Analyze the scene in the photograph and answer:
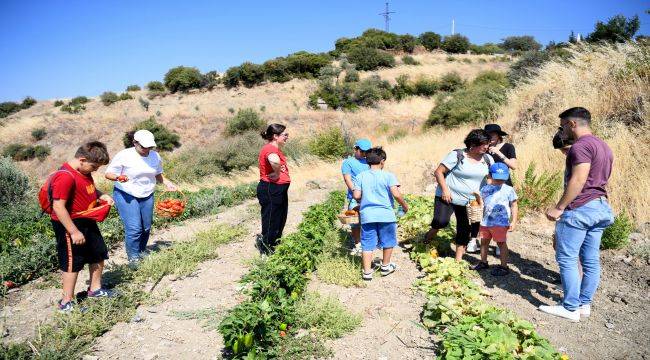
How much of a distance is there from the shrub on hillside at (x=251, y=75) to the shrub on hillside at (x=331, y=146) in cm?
2191

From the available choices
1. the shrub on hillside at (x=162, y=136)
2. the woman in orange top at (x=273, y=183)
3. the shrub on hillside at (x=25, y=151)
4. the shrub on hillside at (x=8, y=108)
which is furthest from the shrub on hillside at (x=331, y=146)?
the shrub on hillside at (x=8, y=108)

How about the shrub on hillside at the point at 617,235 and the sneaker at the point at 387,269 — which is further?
the shrub on hillside at the point at 617,235

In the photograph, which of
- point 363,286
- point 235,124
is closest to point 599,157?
point 363,286

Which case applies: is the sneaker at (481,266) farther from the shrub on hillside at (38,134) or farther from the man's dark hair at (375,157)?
the shrub on hillside at (38,134)

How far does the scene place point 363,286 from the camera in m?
4.60

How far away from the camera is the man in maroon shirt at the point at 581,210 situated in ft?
11.4

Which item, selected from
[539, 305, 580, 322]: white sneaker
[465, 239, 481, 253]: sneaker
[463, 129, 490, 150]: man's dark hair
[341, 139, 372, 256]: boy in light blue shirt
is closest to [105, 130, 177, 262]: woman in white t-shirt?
[341, 139, 372, 256]: boy in light blue shirt

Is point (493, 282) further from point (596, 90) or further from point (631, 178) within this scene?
point (596, 90)

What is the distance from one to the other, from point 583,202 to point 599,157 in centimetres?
44

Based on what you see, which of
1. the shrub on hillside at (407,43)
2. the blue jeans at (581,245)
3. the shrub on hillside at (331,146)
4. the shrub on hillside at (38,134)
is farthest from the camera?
the shrub on hillside at (407,43)

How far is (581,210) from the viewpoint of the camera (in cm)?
358

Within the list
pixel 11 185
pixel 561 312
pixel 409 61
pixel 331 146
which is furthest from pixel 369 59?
pixel 561 312

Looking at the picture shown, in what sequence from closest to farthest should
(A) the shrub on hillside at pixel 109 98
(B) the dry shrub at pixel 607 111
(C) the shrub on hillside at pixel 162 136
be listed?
(B) the dry shrub at pixel 607 111
(C) the shrub on hillside at pixel 162 136
(A) the shrub on hillside at pixel 109 98

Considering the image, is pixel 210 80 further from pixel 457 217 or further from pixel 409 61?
pixel 457 217
